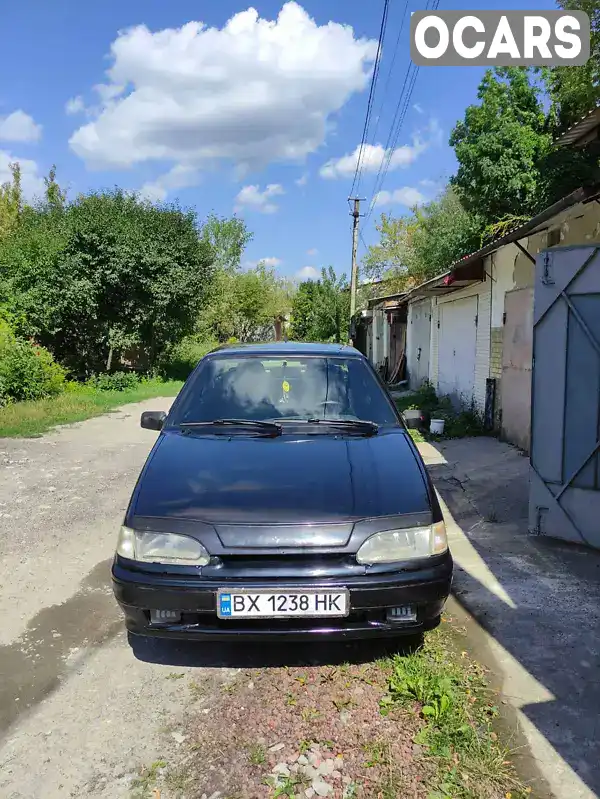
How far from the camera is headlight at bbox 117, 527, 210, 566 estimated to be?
263 cm

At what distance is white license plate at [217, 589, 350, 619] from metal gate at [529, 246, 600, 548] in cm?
262

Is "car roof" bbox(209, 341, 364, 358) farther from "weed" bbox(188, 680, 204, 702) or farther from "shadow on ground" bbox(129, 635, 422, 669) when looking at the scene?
"weed" bbox(188, 680, 204, 702)

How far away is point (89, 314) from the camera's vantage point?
17.6m

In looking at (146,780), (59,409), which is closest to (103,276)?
(59,409)

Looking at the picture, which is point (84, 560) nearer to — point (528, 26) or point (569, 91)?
point (528, 26)

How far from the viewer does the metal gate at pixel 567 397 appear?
4.27 metres

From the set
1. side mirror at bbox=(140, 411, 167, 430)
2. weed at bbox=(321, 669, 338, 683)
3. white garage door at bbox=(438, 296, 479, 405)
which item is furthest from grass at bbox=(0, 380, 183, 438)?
weed at bbox=(321, 669, 338, 683)

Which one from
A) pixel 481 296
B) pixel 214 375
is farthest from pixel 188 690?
pixel 481 296

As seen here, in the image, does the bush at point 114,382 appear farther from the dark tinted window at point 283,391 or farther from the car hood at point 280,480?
the car hood at point 280,480

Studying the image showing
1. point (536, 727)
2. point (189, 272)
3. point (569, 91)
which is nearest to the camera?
point (536, 727)

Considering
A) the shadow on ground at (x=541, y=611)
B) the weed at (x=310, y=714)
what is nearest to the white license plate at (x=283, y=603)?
the weed at (x=310, y=714)

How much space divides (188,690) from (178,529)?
826 mm

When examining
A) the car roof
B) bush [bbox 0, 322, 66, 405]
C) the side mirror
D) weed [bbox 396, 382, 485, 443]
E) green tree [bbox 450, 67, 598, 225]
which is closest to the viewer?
the side mirror

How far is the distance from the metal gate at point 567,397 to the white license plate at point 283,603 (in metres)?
2.62
